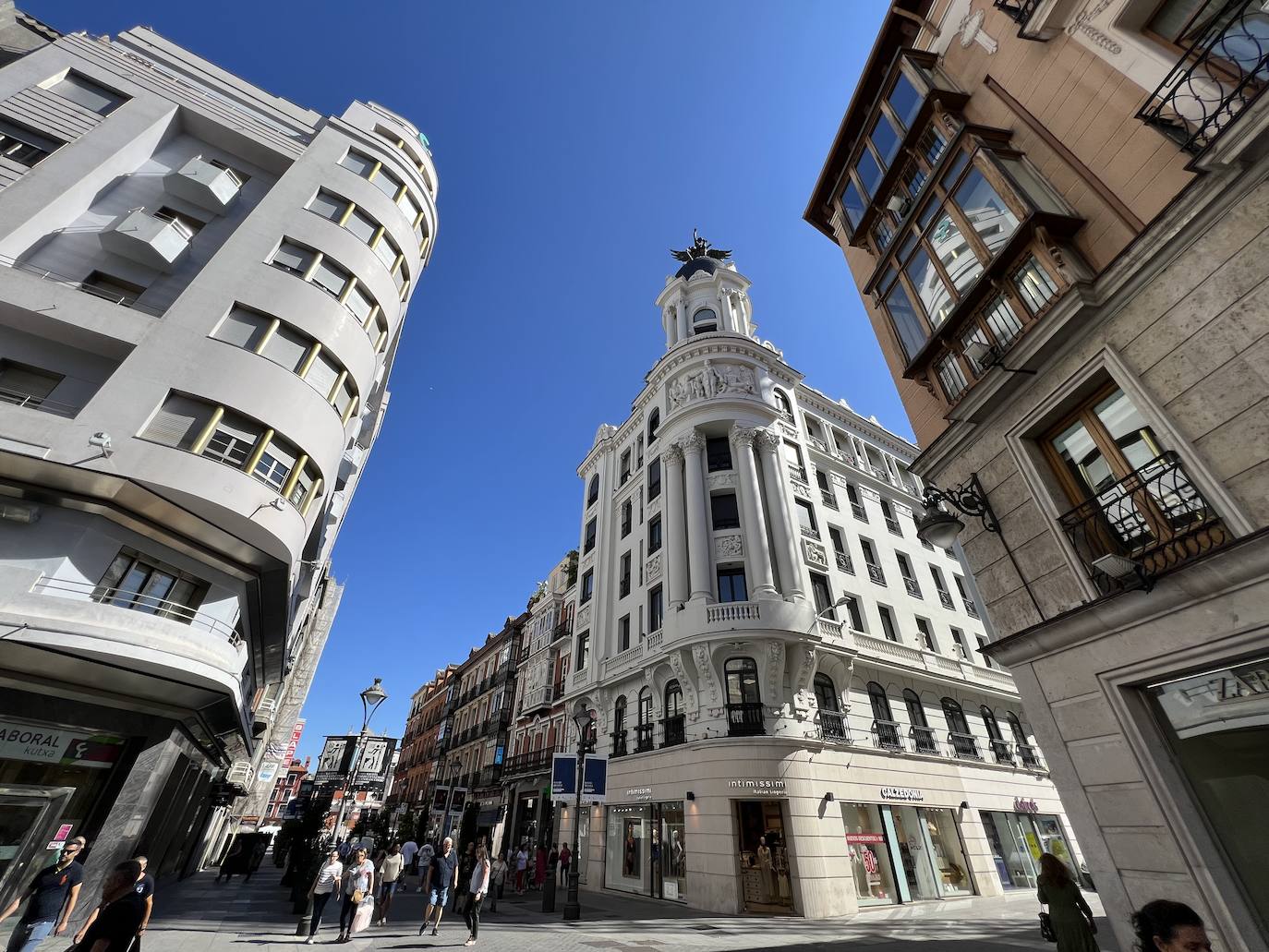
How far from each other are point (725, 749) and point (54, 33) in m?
34.4

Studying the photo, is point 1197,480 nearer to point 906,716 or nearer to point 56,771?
point 906,716

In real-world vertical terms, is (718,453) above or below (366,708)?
above

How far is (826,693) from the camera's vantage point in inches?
748

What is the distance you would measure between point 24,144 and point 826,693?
97.6 ft

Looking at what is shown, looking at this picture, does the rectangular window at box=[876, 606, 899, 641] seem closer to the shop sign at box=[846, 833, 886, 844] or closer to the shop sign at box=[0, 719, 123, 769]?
Answer: the shop sign at box=[846, 833, 886, 844]

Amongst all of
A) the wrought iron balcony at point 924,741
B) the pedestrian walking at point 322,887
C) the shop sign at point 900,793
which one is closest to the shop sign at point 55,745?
the pedestrian walking at point 322,887

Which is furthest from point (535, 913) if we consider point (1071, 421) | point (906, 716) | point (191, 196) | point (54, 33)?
point (54, 33)

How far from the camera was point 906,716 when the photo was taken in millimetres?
20375

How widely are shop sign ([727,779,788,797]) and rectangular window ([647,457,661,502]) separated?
491 inches

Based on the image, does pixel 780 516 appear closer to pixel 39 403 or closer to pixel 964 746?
pixel 964 746

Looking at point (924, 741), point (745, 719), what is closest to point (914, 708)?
point (924, 741)

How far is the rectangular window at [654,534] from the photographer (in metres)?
24.0

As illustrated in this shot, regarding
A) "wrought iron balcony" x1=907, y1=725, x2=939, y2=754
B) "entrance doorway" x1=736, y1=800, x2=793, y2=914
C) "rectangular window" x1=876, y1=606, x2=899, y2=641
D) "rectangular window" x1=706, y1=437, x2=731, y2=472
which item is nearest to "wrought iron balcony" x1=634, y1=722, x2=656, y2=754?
"entrance doorway" x1=736, y1=800, x2=793, y2=914

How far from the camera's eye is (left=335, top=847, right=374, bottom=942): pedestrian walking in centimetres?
1022
